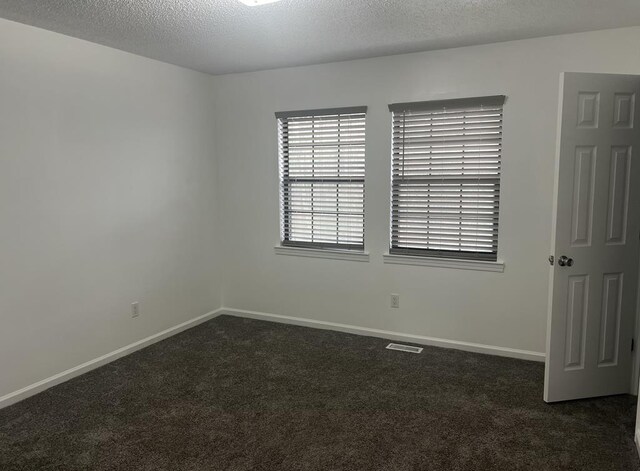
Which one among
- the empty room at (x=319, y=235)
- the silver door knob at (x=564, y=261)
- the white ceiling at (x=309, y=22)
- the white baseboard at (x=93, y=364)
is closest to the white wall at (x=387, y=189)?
the empty room at (x=319, y=235)

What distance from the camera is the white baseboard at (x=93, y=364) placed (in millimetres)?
3078

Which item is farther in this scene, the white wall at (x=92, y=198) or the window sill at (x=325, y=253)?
the window sill at (x=325, y=253)

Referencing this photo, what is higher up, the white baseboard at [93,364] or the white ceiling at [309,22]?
the white ceiling at [309,22]

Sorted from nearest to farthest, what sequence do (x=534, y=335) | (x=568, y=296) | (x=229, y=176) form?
(x=568, y=296) < (x=534, y=335) < (x=229, y=176)

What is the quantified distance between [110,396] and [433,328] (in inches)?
→ 100

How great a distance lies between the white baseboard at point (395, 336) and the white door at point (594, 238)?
0.70 meters

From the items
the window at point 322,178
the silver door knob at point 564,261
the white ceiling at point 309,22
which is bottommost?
the silver door knob at point 564,261

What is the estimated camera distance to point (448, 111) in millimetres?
3754

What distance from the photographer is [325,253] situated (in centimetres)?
438

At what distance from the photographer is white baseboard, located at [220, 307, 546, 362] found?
373 cm

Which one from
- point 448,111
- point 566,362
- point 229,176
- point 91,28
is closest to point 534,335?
point 566,362

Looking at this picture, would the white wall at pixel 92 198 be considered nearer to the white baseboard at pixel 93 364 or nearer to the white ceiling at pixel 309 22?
the white baseboard at pixel 93 364

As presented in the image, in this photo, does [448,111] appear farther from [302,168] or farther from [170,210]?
[170,210]

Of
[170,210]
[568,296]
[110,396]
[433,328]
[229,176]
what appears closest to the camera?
[568,296]
